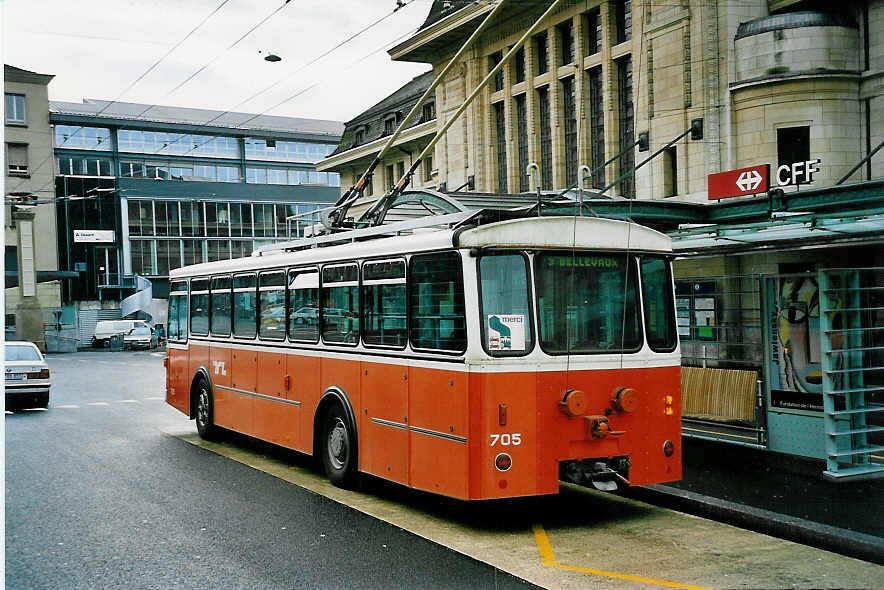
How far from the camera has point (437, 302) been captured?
9.20 meters

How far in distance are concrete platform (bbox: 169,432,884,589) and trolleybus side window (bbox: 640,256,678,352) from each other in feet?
5.83

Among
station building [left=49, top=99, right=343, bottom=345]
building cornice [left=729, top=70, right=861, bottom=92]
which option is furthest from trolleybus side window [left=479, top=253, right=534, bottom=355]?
station building [left=49, top=99, right=343, bottom=345]

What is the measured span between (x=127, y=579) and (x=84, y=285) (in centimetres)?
6065

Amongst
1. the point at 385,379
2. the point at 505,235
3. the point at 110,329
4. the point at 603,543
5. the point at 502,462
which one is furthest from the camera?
the point at 110,329

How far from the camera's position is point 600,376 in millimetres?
9164

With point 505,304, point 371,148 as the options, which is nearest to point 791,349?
point 505,304

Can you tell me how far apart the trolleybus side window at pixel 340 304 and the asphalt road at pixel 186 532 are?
1.87 meters

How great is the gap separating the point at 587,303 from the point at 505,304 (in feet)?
2.94

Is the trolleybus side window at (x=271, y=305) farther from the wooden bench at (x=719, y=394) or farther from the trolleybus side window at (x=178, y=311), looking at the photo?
the wooden bench at (x=719, y=394)

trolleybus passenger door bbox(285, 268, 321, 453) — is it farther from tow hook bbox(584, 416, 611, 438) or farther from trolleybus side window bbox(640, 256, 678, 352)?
trolleybus side window bbox(640, 256, 678, 352)

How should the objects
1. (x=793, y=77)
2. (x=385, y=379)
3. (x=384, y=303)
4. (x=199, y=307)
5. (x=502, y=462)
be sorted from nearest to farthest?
(x=502, y=462), (x=385, y=379), (x=384, y=303), (x=199, y=307), (x=793, y=77)

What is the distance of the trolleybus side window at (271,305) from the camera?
1289 centimetres

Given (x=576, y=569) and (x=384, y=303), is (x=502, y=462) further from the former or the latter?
(x=384, y=303)

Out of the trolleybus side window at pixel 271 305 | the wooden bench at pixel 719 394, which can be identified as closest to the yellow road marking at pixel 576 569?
the wooden bench at pixel 719 394
